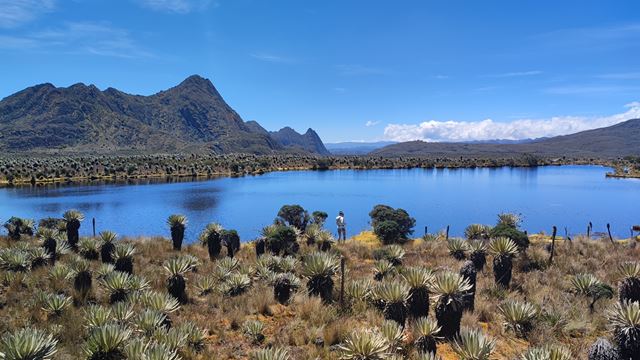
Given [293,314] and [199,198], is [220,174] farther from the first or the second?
[293,314]

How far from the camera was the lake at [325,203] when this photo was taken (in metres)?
41.0

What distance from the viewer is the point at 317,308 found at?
10.8m

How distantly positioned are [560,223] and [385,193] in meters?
27.8

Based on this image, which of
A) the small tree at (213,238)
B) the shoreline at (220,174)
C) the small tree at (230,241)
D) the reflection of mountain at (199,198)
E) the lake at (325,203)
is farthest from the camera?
the shoreline at (220,174)

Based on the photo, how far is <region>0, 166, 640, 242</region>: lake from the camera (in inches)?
1613

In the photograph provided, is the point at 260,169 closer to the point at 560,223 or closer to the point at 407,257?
the point at 560,223

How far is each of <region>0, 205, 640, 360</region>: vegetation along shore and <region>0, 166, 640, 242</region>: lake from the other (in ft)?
63.1

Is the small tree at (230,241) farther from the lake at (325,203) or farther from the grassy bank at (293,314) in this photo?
the lake at (325,203)

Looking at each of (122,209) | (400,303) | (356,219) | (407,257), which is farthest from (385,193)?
(400,303)

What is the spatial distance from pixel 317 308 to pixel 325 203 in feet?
144

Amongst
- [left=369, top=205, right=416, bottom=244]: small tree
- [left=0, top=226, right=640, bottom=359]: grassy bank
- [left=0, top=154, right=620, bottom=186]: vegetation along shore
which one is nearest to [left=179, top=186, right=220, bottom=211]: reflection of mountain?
[left=369, top=205, right=416, bottom=244]: small tree

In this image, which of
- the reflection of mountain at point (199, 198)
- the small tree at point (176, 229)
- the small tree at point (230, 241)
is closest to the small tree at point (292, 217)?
the small tree at point (176, 229)

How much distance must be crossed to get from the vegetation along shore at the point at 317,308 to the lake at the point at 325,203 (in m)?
19.2

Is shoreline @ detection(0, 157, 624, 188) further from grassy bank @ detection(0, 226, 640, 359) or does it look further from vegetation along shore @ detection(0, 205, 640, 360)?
grassy bank @ detection(0, 226, 640, 359)
